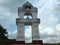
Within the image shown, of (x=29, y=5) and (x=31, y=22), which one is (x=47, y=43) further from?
(x=29, y=5)

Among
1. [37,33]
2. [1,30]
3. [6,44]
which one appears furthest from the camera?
[1,30]

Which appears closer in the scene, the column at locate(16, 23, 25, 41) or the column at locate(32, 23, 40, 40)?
the column at locate(16, 23, 25, 41)

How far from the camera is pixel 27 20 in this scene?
752 inches

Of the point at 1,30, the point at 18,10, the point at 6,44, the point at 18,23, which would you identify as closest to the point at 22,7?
the point at 18,10

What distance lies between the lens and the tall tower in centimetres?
1855

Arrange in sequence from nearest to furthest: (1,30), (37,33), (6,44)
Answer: (6,44), (37,33), (1,30)

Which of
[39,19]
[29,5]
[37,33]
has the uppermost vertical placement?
[29,5]

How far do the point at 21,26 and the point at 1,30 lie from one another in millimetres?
14996

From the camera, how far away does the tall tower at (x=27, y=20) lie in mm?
18547

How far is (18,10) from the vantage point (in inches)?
770

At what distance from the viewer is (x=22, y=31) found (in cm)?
1877

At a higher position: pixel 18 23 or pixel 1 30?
pixel 18 23

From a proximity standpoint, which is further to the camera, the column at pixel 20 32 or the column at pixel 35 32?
the column at pixel 35 32

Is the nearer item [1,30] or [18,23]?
[18,23]
